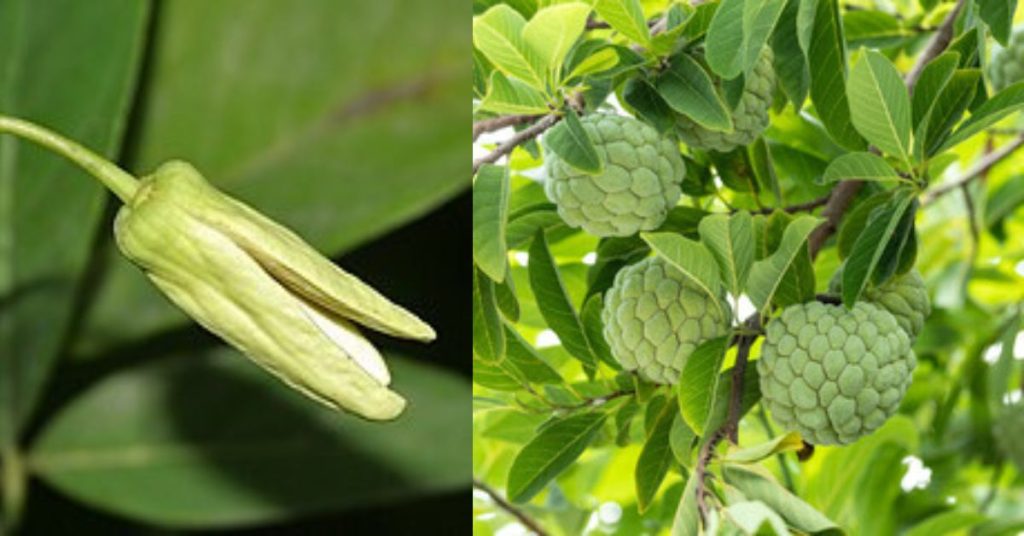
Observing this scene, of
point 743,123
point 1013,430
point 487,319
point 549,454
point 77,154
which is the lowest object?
point 1013,430

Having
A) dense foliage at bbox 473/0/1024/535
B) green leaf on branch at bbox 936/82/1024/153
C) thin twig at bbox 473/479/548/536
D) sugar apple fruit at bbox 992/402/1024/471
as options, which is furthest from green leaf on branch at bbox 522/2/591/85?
sugar apple fruit at bbox 992/402/1024/471

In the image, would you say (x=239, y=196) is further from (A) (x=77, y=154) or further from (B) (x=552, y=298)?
(B) (x=552, y=298)

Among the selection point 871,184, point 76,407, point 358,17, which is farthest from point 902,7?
point 76,407

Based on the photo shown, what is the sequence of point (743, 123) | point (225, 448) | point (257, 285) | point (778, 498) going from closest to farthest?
point (257, 285) → point (225, 448) → point (778, 498) → point (743, 123)

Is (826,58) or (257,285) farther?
(826,58)

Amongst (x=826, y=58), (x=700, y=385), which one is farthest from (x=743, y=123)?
(x=700, y=385)

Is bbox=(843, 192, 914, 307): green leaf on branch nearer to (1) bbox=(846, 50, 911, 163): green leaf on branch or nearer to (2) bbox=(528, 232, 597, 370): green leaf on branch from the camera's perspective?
(1) bbox=(846, 50, 911, 163): green leaf on branch
